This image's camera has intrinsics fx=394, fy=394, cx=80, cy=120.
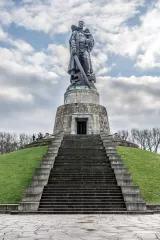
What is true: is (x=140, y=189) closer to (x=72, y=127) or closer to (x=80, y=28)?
(x=72, y=127)

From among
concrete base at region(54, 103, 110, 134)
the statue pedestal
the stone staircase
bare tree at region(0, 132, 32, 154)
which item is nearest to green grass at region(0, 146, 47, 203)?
the stone staircase

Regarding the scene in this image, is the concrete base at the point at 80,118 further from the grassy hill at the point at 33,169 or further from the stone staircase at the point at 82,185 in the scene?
the stone staircase at the point at 82,185

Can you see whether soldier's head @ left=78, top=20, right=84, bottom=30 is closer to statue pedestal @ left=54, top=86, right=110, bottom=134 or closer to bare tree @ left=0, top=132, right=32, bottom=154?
statue pedestal @ left=54, top=86, right=110, bottom=134

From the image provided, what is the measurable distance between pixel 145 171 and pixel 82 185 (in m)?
5.74

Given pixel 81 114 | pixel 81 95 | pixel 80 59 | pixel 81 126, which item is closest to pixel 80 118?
pixel 81 114

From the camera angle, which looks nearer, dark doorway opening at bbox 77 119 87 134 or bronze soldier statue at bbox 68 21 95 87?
dark doorway opening at bbox 77 119 87 134

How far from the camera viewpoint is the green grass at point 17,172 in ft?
68.6

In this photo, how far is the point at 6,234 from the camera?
10.6 meters

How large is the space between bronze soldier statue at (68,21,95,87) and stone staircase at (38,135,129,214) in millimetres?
12641

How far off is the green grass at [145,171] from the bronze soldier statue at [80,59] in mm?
10376

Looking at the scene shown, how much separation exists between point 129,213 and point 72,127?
1844 centimetres

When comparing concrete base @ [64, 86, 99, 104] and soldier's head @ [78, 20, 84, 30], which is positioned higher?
soldier's head @ [78, 20, 84, 30]

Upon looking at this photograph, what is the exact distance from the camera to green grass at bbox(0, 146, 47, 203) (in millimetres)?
20906

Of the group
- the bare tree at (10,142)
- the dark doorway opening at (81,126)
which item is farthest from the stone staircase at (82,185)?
the bare tree at (10,142)
